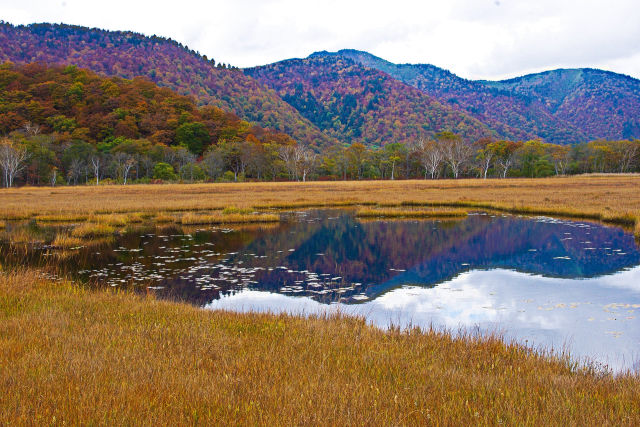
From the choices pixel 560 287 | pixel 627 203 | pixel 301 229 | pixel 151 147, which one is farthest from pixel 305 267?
pixel 151 147

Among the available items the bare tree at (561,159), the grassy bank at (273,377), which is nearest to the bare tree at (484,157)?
the bare tree at (561,159)

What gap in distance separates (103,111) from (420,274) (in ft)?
472

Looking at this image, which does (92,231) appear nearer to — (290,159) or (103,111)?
(290,159)

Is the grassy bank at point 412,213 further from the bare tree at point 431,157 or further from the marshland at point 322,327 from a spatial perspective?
the bare tree at point 431,157

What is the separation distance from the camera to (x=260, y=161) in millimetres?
117875

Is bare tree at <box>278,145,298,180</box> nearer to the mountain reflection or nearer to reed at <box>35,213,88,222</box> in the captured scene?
reed at <box>35,213,88,222</box>

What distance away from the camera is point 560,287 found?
1578 cm

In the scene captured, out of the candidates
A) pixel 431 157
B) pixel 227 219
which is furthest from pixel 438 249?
pixel 431 157

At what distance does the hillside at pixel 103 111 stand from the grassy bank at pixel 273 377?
4942 inches

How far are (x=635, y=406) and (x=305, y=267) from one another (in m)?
15.2

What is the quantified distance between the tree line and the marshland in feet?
273

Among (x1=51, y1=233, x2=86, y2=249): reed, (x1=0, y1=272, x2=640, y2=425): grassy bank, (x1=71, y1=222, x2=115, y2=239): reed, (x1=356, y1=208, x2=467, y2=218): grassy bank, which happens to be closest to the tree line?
(x1=356, y1=208, x2=467, y2=218): grassy bank

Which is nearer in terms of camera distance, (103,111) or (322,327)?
(322,327)

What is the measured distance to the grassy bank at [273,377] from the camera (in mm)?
4637
